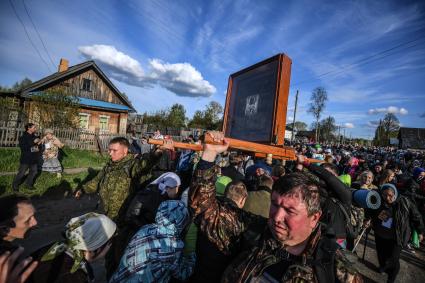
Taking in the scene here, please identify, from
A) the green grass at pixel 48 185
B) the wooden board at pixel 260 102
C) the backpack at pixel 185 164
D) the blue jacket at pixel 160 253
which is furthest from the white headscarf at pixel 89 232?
the green grass at pixel 48 185

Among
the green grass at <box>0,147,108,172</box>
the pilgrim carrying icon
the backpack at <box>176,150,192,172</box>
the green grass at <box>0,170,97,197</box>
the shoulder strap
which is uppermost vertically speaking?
the pilgrim carrying icon

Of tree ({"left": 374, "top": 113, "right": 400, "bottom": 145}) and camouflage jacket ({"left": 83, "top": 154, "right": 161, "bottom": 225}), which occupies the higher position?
tree ({"left": 374, "top": 113, "right": 400, "bottom": 145})

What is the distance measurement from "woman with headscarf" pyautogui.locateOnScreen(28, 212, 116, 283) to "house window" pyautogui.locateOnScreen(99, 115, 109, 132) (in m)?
23.4

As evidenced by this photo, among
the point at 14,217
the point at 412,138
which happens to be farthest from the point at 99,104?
the point at 412,138

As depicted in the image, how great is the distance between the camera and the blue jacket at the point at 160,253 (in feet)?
6.64

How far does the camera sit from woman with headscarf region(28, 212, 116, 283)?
1.77m

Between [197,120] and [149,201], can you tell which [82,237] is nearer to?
[149,201]

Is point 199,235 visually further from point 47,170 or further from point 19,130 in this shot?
point 19,130

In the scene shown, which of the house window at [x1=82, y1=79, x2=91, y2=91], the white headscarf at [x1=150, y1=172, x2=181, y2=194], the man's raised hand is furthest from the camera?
the house window at [x1=82, y1=79, x2=91, y2=91]

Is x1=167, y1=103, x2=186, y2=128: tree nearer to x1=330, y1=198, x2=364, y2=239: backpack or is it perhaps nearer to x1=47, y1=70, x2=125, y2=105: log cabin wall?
x1=47, y1=70, x2=125, y2=105: log cabin wall

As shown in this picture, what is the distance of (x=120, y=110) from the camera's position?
24.2 m

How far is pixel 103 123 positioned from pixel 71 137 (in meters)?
8.00

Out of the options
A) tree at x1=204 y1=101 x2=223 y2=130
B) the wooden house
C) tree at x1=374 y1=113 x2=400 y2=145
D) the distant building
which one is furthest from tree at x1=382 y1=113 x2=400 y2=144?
A: the wooden house

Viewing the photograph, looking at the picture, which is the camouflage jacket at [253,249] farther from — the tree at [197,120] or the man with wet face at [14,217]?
the tree at [197,120]
